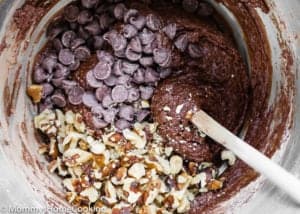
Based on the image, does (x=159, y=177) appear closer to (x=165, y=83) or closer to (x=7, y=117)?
(x=165, y=83)

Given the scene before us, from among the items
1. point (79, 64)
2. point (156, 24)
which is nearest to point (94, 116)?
point (79, 64)

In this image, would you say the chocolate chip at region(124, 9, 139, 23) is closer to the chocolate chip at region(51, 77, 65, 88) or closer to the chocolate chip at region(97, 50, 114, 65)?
the chocolate chip at region(97, 50, 114, 65)

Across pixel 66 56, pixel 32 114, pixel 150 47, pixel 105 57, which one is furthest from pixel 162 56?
pixel 32 114

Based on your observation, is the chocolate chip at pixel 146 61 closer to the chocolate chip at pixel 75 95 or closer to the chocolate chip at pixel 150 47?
the chocolate chip at pixel 150 47

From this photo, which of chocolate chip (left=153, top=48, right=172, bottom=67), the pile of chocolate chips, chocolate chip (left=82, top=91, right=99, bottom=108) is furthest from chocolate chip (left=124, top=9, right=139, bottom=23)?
chocolate chip (left=82, top=91, right=99, bottom=108)

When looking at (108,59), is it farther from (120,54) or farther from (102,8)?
(102,8)
